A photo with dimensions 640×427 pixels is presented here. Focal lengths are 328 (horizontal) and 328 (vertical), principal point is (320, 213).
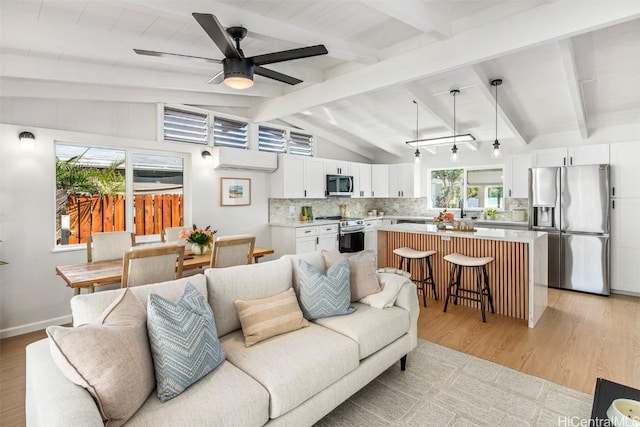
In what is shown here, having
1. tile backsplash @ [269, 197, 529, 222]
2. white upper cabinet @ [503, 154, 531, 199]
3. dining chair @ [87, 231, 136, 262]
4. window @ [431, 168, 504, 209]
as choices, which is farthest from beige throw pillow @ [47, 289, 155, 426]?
window @ [431, 168, 504, 209]

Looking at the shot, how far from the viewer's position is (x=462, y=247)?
4289mm

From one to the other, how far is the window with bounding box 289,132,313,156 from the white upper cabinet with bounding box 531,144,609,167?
393cm

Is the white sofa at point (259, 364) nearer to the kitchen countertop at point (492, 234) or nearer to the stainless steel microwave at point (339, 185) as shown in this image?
the kitchen countertop at point (492, 234)

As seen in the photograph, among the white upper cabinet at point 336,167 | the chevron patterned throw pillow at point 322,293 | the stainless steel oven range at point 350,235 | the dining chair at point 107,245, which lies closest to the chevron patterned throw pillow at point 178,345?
the chevron patterned throw pillow at point 322,293

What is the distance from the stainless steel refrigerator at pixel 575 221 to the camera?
4625 mm

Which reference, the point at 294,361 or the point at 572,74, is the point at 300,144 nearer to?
the point at 572,74

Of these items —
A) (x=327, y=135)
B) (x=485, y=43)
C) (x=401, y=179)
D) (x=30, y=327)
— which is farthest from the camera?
(x=401, y=179)

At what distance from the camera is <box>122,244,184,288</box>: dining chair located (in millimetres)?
2594

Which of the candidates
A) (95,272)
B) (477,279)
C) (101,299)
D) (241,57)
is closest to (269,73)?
(241,57)

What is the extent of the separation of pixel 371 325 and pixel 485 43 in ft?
8.59

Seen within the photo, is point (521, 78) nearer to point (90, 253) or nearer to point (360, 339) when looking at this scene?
point (360, 339)

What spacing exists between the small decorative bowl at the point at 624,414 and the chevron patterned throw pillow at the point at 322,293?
1520 millimetres

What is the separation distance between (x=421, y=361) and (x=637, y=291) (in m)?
Result: 3.94

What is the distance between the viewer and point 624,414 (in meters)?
1.35
